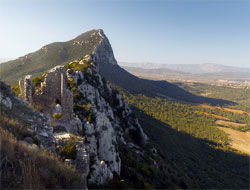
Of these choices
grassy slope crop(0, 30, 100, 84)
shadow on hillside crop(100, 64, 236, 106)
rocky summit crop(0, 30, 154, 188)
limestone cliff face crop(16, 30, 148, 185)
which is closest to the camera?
rocky summit crop(0, 30, 154, 188)

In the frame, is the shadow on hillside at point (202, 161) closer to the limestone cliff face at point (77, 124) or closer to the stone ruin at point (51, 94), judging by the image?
the limestone cliff face at point (77, 124)

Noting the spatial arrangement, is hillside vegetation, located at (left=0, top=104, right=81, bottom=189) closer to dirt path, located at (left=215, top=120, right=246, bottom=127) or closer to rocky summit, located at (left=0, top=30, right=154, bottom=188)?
rocky summit, located at (left=0, top=30, right=154, bottom=188)

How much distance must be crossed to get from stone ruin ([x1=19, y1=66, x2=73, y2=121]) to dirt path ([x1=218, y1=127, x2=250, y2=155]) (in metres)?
80.7

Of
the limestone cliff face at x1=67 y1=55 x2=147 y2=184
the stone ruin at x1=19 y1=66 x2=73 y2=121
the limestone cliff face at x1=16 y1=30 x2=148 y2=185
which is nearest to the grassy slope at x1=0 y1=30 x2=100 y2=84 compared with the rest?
the limestone cliff face at x1=67 y1=55 x2=147 y2=184

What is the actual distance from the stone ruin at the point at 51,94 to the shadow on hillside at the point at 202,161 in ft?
83.7

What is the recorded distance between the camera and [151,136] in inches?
1751

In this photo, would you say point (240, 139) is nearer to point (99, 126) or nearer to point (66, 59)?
point (99, 126)

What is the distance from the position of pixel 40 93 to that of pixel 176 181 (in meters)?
23.0

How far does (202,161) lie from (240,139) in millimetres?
49559

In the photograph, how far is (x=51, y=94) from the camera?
13.9m

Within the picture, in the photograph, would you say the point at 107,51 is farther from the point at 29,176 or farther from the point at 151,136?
the point at 29,176

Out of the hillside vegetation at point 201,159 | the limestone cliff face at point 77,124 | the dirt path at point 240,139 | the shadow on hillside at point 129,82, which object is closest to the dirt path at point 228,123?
the dirt path at point 240,139

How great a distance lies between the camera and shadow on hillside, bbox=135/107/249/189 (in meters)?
34.6

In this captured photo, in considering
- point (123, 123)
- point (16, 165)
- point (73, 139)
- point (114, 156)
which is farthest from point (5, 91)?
point (123, 123)
